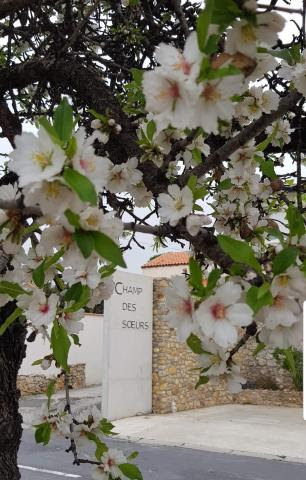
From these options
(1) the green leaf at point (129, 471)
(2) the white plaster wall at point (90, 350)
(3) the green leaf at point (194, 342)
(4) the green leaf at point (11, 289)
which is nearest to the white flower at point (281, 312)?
(3) the green leaf at point (194, 342)

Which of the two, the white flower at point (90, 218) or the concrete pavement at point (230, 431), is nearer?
the white flower at point (90, 218)

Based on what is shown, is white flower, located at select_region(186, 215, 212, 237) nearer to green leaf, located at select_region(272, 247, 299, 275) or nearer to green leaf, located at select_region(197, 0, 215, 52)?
green leaf, located at select_region(272, 247, 299, 275)

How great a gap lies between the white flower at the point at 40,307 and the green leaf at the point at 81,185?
41 centimetres

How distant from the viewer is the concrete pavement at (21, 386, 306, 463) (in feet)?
22.8

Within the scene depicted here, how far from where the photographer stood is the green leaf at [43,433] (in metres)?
1.52

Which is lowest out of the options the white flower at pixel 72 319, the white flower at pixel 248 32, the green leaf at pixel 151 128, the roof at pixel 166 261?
the white flower at pixel 72 319

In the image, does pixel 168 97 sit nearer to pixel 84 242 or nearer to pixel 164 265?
pixel 84 242

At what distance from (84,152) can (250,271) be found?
283 mm

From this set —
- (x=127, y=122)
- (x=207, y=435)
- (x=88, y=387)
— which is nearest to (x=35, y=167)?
(x=127, y=122)

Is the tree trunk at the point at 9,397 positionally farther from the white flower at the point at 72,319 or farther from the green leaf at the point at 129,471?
the white flower at the point at 72,319

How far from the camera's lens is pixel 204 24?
585mm

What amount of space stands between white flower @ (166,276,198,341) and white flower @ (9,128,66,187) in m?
0.27

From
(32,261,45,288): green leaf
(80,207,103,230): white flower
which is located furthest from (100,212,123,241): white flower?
(32,261,45,288): green leaf

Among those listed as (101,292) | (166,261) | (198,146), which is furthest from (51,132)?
(166,261)
